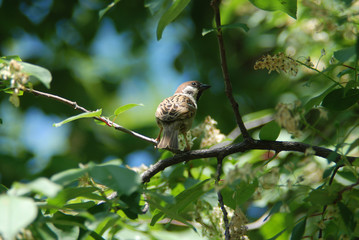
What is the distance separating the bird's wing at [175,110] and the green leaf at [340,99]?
2.03m

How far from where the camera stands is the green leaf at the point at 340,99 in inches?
83.4

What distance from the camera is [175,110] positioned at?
4121 millimetres

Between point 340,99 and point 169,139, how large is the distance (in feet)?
5.56

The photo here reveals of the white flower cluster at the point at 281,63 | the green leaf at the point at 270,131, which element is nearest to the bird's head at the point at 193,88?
the green leaf at the point at 270,131

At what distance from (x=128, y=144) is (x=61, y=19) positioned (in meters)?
2.36

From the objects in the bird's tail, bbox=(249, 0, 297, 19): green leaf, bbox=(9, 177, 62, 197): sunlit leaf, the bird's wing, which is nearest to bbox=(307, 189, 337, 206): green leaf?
bbox=(249, 0, 297, 19): green leaf

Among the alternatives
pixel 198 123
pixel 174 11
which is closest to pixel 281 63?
pixel 174 11

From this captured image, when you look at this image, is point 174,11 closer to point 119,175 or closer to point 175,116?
point 119,175

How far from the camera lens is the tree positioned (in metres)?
1.76

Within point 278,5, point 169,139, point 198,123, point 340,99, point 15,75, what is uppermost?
point 278,5

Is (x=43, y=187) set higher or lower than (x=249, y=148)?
higher

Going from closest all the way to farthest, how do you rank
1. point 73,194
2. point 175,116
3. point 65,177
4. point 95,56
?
point 65,177, point 73,194, point 175,116, point 95,56

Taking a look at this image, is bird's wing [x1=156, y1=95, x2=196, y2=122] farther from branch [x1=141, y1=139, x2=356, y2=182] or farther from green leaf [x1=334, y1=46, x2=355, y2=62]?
green leaf [x1=334, y1=46, x2=355, y2=62]

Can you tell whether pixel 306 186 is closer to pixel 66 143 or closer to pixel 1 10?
pixel 1 10
